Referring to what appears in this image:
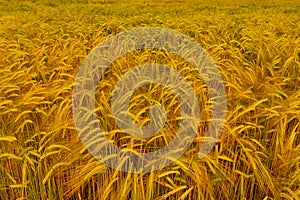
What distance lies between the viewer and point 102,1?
1331 cm

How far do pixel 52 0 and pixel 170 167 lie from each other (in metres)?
12.6

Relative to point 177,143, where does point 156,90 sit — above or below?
above

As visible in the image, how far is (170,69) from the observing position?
2.45 meters

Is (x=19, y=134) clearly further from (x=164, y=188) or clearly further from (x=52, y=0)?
(x=52, y=0)

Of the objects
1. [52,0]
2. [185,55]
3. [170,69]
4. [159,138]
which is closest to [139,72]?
[170,69]

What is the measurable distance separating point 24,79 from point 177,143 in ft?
3.88

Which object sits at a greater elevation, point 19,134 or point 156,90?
point 156,90

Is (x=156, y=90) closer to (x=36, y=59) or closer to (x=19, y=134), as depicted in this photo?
(x=19, y=134)

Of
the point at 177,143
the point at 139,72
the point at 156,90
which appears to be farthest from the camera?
the point at 139,72

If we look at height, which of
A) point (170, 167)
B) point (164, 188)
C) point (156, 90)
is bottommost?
point (164, 188)

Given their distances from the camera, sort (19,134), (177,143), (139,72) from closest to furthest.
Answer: (177,143) < (19,134) < (139,72)

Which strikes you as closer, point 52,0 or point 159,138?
point 159,138

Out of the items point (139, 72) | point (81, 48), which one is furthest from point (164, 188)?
point (81, 48)

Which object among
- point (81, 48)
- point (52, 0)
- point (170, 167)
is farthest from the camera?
point (52, 0)
